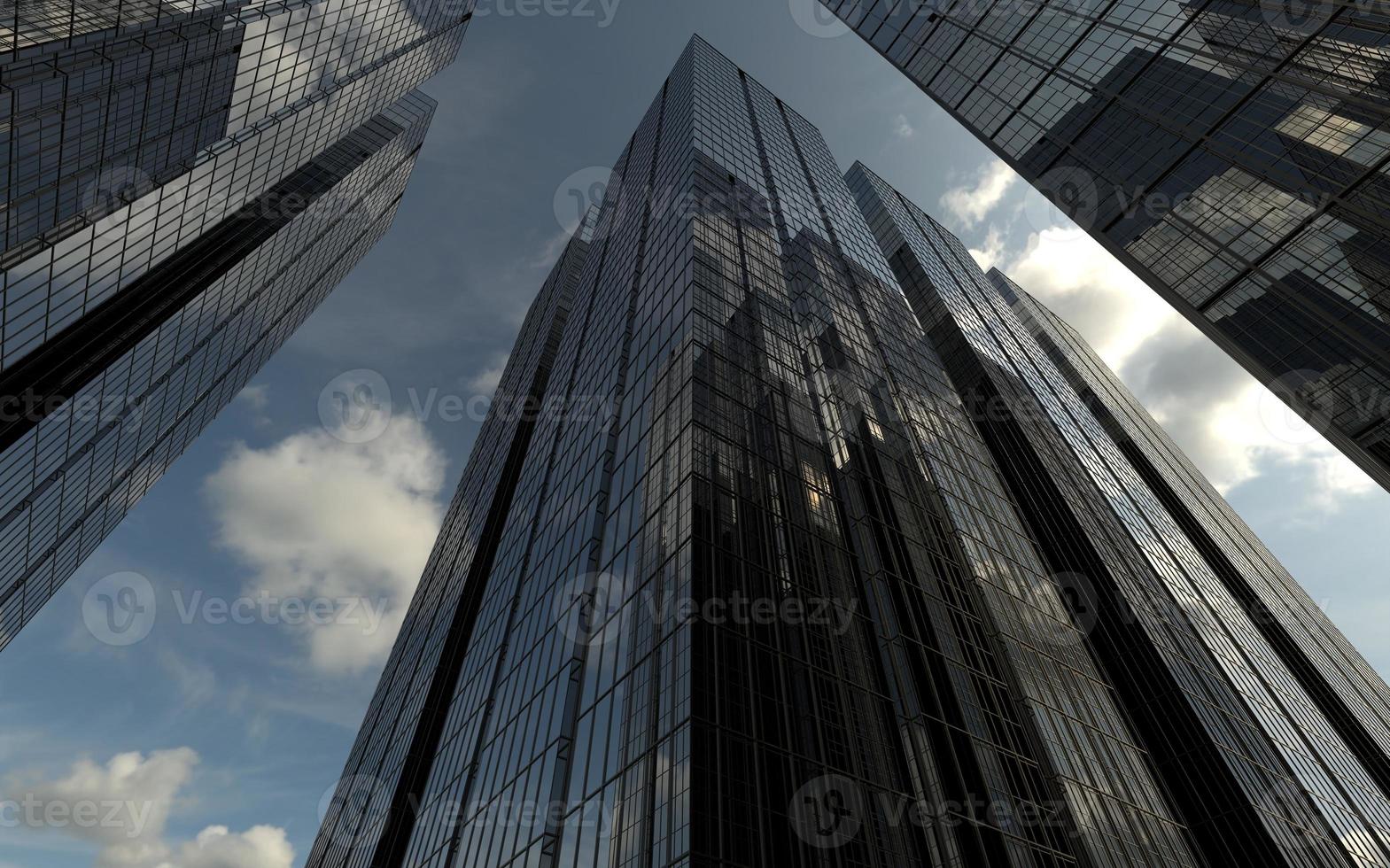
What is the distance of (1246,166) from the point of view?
33219 millimetres

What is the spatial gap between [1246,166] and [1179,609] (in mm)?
36379

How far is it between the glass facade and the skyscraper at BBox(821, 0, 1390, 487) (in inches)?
796

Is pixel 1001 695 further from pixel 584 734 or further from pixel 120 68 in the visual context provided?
pixel 120 68

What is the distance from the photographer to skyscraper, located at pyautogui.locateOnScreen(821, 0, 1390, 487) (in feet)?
95.2

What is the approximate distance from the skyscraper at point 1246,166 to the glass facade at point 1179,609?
20.2 metres

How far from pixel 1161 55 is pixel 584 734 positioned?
41352 millimetres
